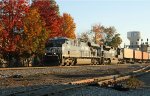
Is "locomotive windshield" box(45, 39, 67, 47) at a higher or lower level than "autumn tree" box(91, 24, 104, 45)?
lower

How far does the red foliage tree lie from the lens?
126 ft

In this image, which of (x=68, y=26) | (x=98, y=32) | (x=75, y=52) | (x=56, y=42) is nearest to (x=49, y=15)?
(x=75, y=52)

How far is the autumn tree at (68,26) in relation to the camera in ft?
227

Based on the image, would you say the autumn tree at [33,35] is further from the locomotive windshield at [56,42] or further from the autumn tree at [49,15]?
the autumn tree at [49,15]

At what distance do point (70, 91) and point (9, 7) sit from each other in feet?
100

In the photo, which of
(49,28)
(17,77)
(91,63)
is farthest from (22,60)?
(17,77)

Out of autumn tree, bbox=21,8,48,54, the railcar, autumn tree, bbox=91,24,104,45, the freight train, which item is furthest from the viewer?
autumn tree, bbox=91,24,104,45

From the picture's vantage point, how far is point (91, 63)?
143ft

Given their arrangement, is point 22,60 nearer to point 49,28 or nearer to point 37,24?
point 37,24

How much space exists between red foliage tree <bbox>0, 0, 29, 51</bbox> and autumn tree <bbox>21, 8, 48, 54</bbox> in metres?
0.82

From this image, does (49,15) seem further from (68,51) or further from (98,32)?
(98,32)

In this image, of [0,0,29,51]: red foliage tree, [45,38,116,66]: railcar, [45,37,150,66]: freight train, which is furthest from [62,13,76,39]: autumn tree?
[0,0,29,51]: red foliage tree

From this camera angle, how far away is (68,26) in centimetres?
7094

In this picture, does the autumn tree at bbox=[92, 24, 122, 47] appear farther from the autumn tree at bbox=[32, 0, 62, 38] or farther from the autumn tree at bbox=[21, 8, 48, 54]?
the autumn tree at bbox=[21, 8, 48, 54]
